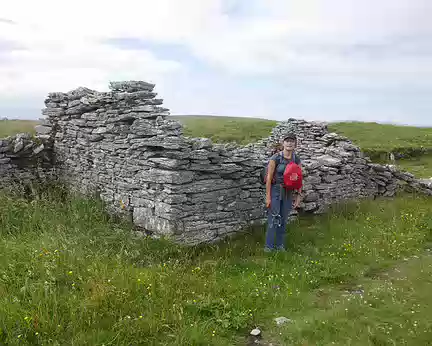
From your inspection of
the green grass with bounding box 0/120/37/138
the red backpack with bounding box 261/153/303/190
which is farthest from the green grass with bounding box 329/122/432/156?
the green grass with bounding box 0/120/37/138

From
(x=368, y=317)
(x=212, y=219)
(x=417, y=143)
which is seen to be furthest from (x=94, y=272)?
(x=417, y=143)

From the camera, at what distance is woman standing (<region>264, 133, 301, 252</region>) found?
840 centimetres

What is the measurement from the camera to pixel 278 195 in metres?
8.52

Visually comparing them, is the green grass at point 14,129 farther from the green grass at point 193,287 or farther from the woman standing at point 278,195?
the woman standing at point 278,195

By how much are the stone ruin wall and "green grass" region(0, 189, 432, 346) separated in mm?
654

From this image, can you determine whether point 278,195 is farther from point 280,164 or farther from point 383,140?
point 383,140

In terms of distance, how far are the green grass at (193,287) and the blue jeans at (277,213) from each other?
42 centimetres

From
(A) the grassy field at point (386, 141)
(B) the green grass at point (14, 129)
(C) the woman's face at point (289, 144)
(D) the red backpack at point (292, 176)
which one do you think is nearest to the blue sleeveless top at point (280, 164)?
(D) the red backpack at point (292, 176)

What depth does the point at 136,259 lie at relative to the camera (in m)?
7.64

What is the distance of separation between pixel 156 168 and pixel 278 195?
2804 millimetres

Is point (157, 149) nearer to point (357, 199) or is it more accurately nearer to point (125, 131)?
point (125, 131)

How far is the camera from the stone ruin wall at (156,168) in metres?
8.66

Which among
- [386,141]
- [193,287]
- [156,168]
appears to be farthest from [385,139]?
[193,287]

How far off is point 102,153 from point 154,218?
3.11 metres
